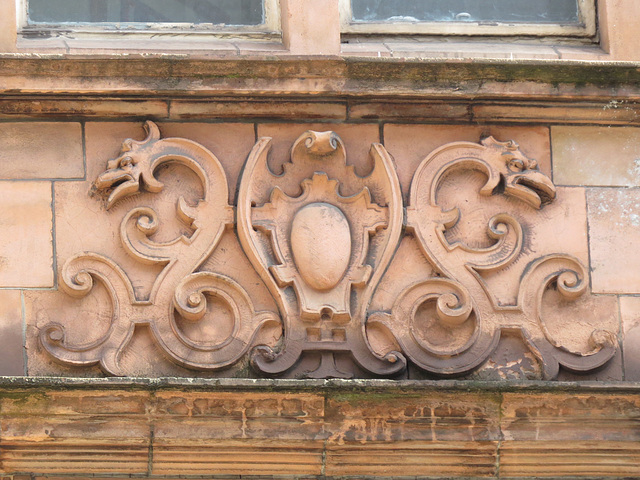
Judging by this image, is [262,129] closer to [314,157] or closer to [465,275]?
[314,157]

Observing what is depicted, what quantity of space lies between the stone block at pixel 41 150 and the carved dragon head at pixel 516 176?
5.96 feet

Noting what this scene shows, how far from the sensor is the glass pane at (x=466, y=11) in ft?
25.1

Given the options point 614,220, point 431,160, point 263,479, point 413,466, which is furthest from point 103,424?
point 614,220

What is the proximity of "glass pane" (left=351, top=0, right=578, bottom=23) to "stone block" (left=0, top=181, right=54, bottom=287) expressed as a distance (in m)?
1.73

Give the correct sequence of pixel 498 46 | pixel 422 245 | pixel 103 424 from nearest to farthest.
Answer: pixel 103 424, pixel 422 245, pixel 498 46

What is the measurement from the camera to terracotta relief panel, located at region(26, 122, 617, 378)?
6.89m

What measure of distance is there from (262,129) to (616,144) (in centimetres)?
162

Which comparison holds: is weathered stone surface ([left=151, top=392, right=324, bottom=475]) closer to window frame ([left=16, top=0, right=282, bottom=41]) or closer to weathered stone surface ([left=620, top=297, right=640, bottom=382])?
weathered stone surface ([left=620, top=297, right=640, bottom=382])

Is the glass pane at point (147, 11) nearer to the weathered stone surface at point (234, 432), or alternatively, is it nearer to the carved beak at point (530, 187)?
the carved beak at point (530, 187)

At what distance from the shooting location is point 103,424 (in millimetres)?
6676

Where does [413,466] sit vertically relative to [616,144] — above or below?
below

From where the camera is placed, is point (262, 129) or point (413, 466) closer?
point (413, 466)

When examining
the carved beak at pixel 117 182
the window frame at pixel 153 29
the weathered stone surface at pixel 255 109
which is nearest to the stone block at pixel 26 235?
the carved beak at pixel 117 182

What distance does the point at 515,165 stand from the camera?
7281 mm
